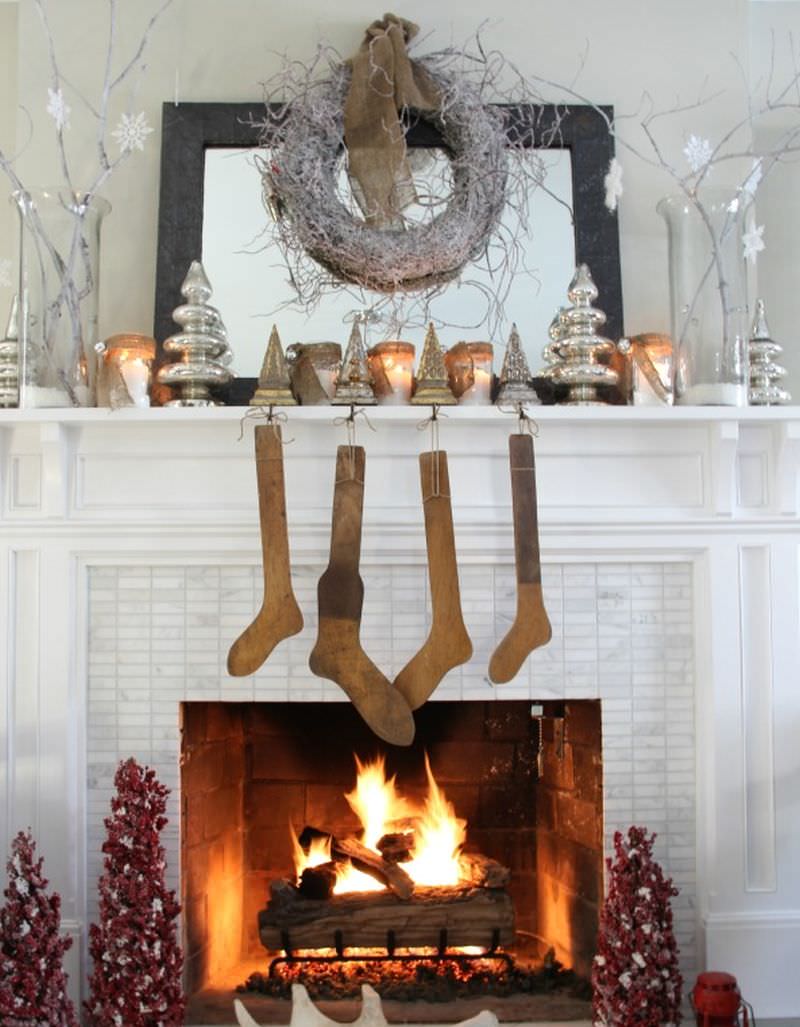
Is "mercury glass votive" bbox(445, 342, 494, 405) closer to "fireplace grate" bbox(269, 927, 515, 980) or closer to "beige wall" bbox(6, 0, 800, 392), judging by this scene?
"beige wall" bbox(6, 0, 800, 392)

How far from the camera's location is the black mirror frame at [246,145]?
102 inches

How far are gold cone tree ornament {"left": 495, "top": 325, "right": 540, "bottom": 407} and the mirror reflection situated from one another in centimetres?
20

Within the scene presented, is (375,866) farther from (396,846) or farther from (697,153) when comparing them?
(697,153)

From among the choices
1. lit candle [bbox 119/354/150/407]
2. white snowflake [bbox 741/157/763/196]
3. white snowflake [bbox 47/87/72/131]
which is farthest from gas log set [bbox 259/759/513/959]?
white snowflake [bbox 47/87/72/131]

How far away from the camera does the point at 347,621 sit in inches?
91.6

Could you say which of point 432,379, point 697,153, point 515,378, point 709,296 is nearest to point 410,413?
point 432,379

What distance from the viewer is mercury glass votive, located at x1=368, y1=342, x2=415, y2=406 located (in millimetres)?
2396

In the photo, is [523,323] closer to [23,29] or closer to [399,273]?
[399,273]

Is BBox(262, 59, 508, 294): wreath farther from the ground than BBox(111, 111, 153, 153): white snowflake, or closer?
closer

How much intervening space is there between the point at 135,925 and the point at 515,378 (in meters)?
1.36

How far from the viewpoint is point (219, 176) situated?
262cm

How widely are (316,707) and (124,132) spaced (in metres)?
1.44

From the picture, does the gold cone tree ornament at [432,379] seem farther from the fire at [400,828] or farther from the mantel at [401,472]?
the fire at [400,828]

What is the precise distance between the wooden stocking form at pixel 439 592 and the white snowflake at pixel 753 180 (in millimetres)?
926
